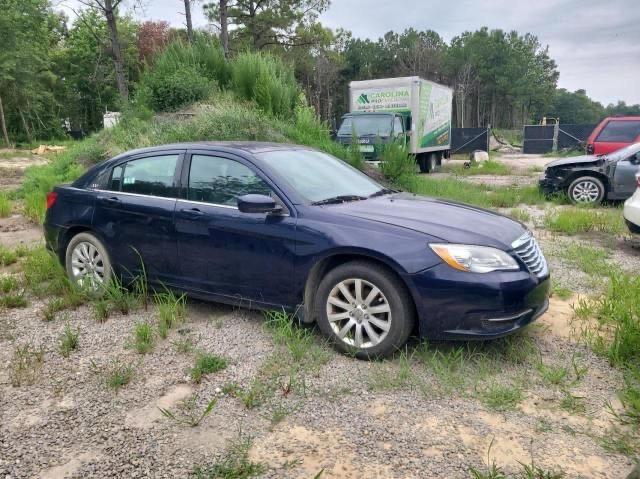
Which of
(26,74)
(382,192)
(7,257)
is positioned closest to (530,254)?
(382,192)

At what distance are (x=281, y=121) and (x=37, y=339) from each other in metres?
7.96

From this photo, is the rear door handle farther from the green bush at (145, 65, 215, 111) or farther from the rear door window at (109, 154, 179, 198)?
the green bush at (145, 65, 215, 111)

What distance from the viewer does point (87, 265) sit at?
5059mm

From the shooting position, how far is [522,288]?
3508mm

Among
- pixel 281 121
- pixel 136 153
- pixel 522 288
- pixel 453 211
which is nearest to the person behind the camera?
pixel 522 288

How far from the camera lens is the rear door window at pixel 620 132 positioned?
14453mm

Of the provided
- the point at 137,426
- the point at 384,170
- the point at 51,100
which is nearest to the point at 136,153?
the point at 137,426

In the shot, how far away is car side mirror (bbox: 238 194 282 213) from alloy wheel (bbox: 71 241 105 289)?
6.14ft

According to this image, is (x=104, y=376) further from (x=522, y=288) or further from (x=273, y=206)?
(x=522, y=288)

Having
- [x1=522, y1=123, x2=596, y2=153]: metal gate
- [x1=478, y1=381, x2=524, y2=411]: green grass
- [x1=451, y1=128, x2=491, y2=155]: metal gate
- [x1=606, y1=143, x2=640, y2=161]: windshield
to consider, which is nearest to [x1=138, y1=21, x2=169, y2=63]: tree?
[x1=451, y1=128, x2=491, y2=155]: metal gate

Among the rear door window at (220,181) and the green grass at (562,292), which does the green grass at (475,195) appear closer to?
the green grass at (562,292)

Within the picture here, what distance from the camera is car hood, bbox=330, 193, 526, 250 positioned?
11.8 ft

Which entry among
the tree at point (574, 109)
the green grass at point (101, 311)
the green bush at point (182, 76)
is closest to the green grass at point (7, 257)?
the green grass at point (101, 311)

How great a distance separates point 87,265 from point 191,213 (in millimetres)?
1455
